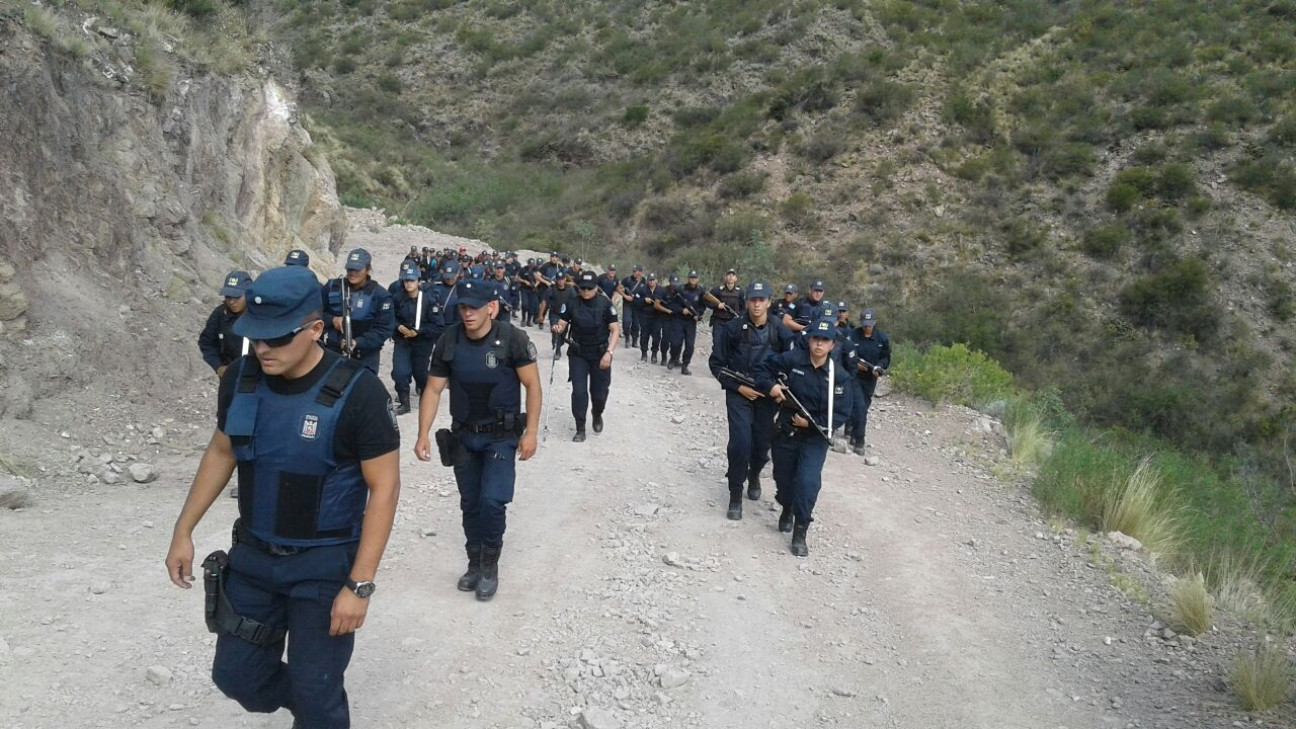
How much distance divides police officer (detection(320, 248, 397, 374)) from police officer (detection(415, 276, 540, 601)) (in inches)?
120

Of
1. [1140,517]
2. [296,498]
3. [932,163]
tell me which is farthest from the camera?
[932,163]

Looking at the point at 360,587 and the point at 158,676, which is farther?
the point at 158,676

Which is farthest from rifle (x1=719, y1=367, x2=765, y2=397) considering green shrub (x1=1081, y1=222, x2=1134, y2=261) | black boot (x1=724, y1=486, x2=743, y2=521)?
green shrub (x1=1081, y1=222, x2=1134, y2=261)

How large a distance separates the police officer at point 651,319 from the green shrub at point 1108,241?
1706 centimetres

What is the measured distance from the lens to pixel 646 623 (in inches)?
199

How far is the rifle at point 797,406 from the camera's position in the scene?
6.33 meters

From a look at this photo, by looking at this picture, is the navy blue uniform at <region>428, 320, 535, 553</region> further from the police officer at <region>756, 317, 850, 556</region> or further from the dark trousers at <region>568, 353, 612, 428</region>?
the dark trousers at <region>568, 353, 612, 428</region>

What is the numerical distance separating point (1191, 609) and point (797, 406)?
2923 mm

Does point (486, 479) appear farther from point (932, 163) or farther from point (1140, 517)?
point (932, 163)

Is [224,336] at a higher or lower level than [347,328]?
higher

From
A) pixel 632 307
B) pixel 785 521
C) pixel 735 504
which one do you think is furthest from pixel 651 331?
pixel 785 521

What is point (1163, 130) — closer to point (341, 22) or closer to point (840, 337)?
point (840, 337)

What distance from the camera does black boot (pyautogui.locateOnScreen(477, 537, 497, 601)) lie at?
507 cm

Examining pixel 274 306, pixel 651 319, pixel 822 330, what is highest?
pixel 274 306
